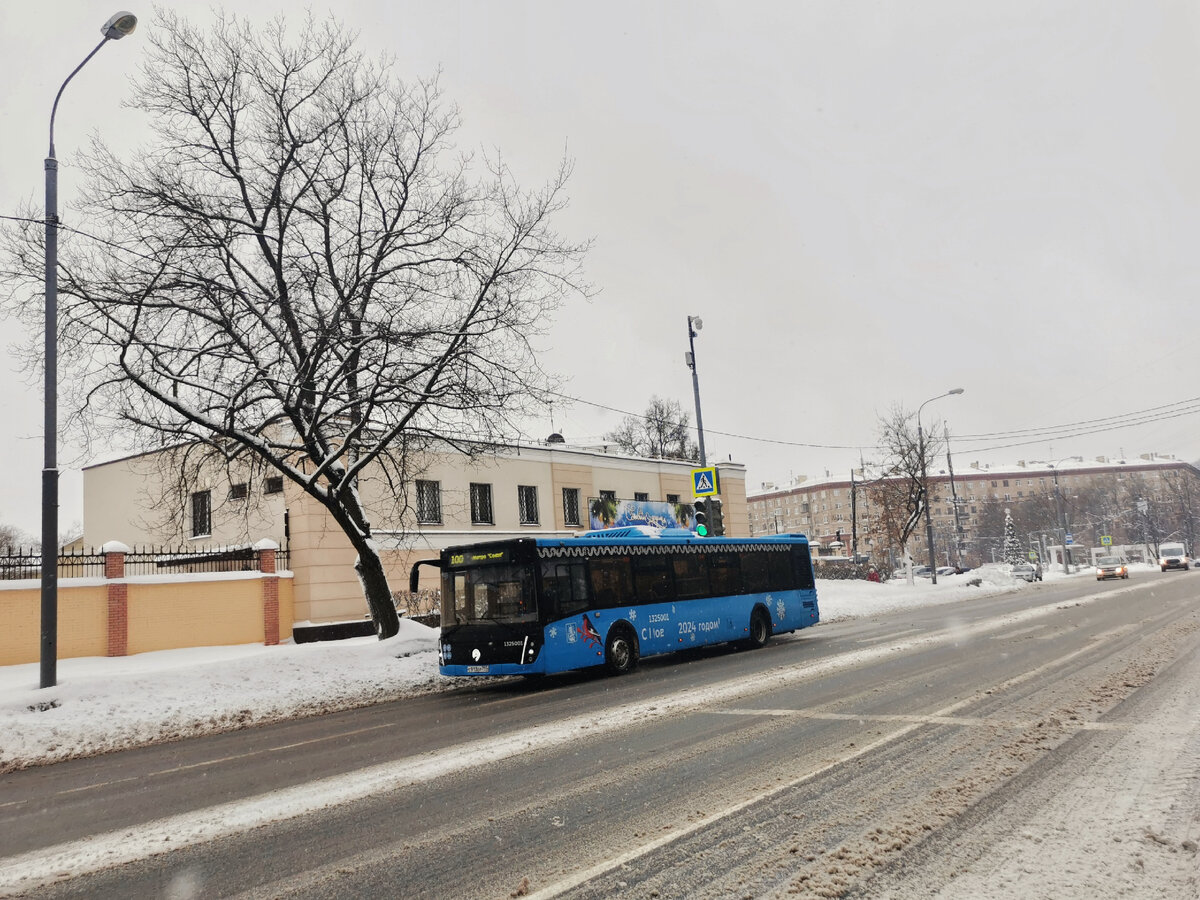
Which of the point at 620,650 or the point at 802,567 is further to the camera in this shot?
the point at 802,567

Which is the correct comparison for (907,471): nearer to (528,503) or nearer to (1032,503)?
(528,503)

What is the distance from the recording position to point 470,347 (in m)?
17.3

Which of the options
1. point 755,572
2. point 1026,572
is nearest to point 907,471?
point 1026,572

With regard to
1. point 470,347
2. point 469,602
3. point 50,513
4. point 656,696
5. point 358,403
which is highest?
point 470,347

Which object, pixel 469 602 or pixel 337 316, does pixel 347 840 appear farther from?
pixel 337 316

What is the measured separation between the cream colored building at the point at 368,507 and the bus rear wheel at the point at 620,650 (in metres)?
7.70

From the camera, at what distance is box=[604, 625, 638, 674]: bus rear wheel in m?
14.6

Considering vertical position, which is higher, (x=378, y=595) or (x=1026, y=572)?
(x=378, y=595)

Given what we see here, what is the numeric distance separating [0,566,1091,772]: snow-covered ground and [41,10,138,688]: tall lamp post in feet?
2.61

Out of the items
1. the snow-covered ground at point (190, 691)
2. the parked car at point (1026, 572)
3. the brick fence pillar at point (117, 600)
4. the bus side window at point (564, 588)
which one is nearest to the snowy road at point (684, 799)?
the snow-covered ground at point (190, 691)

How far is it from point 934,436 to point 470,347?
128 ft

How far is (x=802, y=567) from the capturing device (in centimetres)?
2102

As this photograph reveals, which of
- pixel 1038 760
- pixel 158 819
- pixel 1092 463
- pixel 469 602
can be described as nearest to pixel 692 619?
pixel 469 602

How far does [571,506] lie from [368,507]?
10.4 metres
